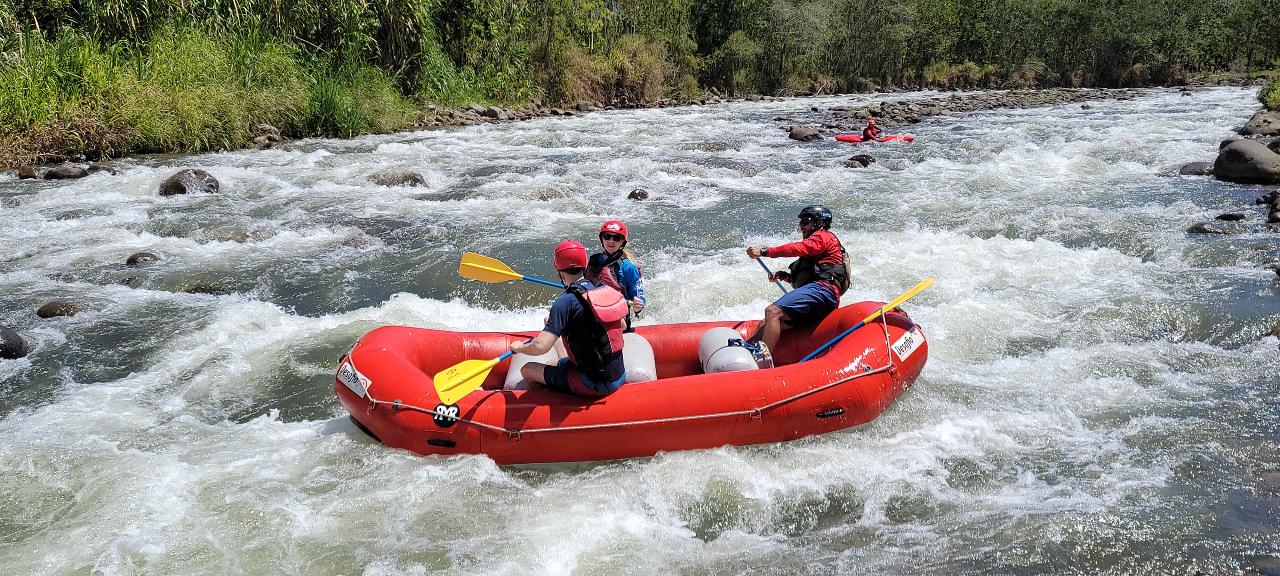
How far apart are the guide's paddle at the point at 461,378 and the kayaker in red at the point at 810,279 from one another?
155 centimetres

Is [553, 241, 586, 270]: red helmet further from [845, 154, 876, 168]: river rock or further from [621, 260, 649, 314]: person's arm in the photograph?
[845, 154, 876, 168]: river rock

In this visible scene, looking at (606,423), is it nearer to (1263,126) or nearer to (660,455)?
(660,455)

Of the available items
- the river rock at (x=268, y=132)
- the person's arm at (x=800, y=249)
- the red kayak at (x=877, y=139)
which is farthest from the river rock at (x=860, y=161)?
the river rock at (x=268, y=132)

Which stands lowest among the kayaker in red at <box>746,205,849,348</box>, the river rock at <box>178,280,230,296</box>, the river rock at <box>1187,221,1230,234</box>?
the river rock at <box>1187,221,1230,234</box>

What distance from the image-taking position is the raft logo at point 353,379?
4234 mm

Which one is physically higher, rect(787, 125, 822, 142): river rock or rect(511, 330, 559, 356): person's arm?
rect(511, 330, 559, 356): person's arm

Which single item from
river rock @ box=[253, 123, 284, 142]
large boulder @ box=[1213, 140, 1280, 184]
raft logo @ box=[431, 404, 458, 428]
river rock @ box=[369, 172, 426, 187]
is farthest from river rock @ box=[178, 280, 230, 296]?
large boulder @ box=[1213, 140, 1280, 184]

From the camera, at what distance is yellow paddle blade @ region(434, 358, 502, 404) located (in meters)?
4.19

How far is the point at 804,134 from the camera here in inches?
645

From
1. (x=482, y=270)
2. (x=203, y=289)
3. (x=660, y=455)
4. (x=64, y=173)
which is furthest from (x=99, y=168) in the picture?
(x=660, y=455)

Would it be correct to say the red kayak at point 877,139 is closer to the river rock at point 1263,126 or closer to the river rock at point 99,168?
the river rock at point 1263,126

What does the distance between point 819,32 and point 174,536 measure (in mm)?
34356

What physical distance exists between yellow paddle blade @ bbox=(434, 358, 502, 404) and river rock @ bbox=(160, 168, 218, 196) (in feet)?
23.0

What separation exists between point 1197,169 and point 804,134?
6.67 metres
